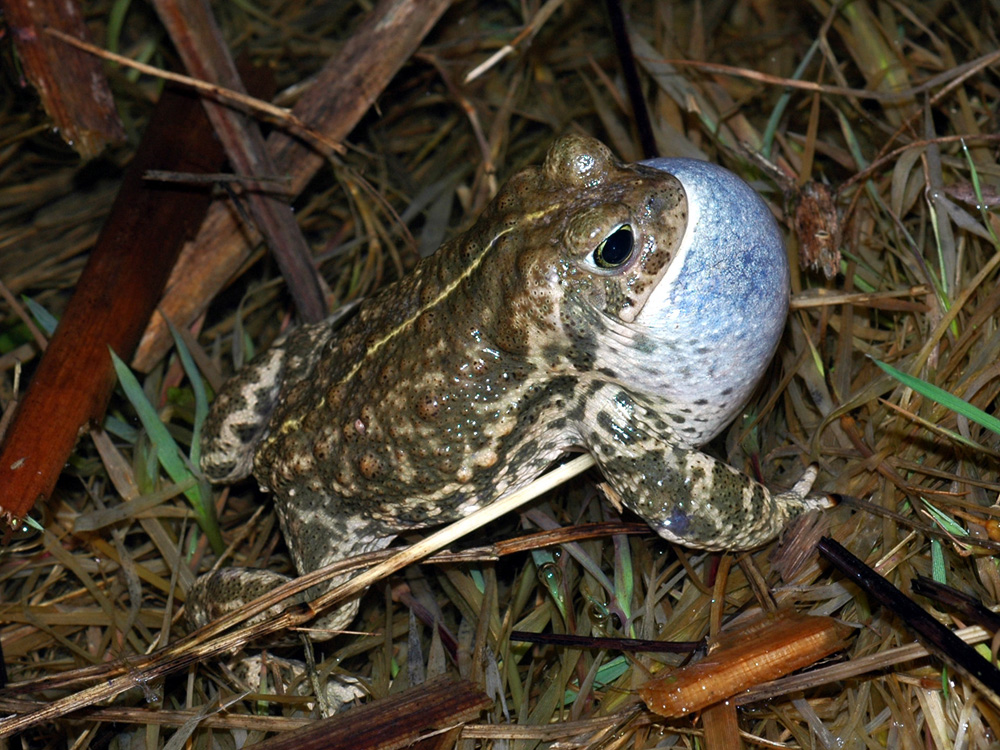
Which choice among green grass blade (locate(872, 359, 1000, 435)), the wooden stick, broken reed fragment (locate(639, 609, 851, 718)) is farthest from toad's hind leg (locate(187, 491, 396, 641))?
green grass blade (locate(872, 359, 1000, 435))

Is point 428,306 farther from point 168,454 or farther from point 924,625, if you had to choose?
point 924,625

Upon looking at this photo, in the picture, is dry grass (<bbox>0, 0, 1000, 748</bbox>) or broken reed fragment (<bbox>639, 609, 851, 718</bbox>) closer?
broken reed fragment (<bbox>639, 609, 851, 718</bbox>)

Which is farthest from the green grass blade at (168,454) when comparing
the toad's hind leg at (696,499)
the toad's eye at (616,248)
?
the toad's eye at (616,248)

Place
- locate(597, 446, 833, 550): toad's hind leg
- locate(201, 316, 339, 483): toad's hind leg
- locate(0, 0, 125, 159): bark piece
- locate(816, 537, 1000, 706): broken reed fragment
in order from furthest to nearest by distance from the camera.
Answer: locate(0, 0, 125, 159): bark piece < locate(201, 316, 339, 483): toad's hind leg < locate(597, 446, 833, 550): toad's hind leg < locate(816, 537, 1000, 706): broken reed fragment

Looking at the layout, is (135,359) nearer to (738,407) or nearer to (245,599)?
(245,599)

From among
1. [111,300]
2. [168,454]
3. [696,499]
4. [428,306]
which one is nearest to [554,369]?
[428,306]

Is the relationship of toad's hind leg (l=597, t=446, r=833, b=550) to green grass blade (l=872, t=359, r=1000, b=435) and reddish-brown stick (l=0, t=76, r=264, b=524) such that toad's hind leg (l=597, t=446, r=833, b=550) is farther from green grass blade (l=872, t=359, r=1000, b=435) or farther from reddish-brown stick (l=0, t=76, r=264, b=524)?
reddish-brown stick (l=0, t=76, r=264, b=524)
